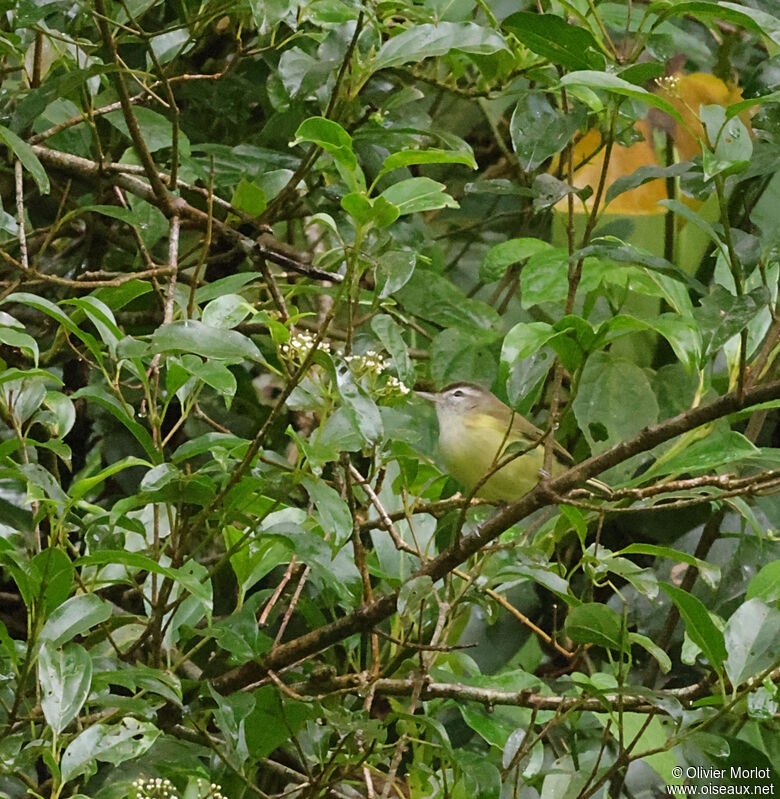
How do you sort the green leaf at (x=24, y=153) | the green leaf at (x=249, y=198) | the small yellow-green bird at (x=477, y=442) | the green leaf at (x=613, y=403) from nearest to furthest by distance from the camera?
1. the green leaf at (x=24, y=153)
2. the green leaf at (x=249, y=198)
3. the green leaf at (x=613, y=403)
4. the small yellow-green bird at (x=477, y=442)

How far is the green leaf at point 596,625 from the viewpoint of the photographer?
4.35 feet

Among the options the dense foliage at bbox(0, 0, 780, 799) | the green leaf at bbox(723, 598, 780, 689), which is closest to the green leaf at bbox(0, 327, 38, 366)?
the dense foliage at bbox(0, 0, 780, 799)

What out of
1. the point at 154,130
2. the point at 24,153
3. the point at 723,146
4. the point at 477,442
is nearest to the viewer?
the point at 723,146

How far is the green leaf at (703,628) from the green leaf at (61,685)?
0.62m

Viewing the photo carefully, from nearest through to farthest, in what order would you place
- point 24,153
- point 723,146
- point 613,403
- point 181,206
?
point 723,146
point 24,153
point 181,206
point 613,403

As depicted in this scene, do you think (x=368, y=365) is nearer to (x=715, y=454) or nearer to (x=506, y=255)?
(x=715, y=454)

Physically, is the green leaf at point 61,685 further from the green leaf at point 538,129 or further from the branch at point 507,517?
the green leaf at point 538,129

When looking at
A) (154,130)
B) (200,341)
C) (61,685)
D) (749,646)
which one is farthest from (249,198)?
(749,646)

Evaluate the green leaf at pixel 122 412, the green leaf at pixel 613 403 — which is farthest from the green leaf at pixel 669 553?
the green leaf at pixel 122 412

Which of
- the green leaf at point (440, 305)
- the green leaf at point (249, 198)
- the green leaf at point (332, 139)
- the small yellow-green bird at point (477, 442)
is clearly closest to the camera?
the green leaf at point (332, 139)

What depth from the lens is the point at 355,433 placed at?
46.6 inches

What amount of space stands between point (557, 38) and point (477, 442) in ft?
4.19

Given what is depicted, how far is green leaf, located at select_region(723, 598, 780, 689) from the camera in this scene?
1261mm

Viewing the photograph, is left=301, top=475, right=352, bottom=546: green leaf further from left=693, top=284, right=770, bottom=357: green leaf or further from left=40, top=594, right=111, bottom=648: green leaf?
left=693, top=284, right=770, bottom=357: green leaf
